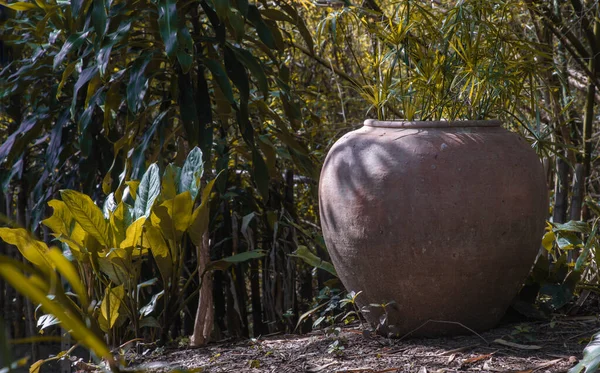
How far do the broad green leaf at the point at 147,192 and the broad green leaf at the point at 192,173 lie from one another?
12cm

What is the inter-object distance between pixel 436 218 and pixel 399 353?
51 centimetres

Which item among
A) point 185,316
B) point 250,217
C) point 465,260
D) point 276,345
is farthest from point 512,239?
point 185,316

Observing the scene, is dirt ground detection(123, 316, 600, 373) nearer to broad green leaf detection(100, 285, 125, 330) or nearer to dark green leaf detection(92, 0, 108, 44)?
broad green leaf detection(100, 285, 125, 330)

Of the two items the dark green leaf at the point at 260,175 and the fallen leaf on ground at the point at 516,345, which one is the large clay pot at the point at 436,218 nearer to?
the fallen leaf on ground at the point at 516,345

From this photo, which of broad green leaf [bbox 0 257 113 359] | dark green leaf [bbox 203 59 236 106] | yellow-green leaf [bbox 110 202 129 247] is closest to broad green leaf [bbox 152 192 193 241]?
yellow-green leaf [bbox 110 202 129 247]

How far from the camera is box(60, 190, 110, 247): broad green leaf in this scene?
2.77m

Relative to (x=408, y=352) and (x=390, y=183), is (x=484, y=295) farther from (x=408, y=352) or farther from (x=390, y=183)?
(x=390, y=183)

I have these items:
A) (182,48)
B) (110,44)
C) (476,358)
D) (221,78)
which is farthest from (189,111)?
(476,358)

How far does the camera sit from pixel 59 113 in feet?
12.8

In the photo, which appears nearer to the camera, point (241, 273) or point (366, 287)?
point (366, 287)

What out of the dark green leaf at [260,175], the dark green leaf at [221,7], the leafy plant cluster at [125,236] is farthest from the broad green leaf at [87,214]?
the dark green leaf at [221,7]

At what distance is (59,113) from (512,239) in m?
2.53

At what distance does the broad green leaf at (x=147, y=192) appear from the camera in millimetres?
2846

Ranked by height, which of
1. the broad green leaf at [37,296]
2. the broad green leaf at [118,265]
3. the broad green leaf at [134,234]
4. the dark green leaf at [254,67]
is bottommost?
the broad green leaf at [37,296]
